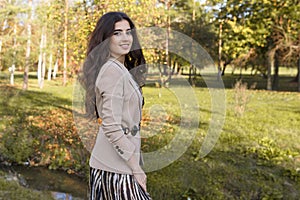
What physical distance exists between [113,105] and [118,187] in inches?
17.8

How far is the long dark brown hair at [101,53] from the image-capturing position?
6.30ft

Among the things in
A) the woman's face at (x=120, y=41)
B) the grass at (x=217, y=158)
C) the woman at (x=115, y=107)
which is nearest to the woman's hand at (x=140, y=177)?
the woman at (x=115, y=107)

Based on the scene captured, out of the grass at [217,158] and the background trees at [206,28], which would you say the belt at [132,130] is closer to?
the grass at [217,158]

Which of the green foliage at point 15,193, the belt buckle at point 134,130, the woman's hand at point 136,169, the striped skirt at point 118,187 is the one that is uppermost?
the belt buckle at point 134,130

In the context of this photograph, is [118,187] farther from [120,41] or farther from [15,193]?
[15,193]

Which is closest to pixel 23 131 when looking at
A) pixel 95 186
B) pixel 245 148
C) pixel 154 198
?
pixel 154 198

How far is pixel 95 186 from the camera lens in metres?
2.05

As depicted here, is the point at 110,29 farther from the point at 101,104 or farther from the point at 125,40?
the point at 101,104

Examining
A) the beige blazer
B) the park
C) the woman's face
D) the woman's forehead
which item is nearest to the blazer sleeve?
the beige blazer

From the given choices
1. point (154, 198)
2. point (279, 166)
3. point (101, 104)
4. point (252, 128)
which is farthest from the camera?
point (252, 128)

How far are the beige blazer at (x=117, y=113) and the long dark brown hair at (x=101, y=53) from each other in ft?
0.36

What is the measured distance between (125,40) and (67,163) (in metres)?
5.12

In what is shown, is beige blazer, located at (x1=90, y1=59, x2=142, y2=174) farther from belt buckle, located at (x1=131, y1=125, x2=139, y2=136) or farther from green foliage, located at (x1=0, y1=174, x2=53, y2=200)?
green foliage, located at (x1=0, y1=174, x2=53, y2=200)

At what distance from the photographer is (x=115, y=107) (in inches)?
70.5
